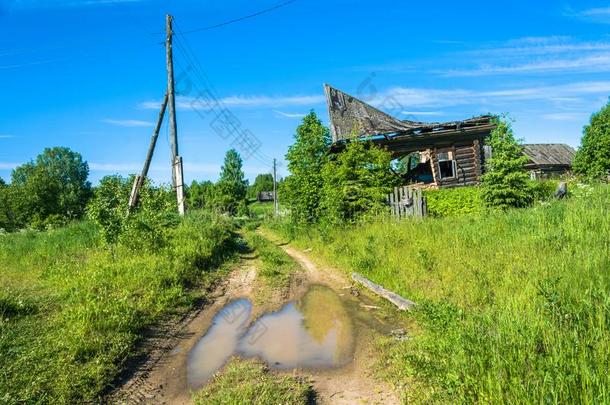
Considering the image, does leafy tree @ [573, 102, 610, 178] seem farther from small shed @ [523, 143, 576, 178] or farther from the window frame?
the window frame

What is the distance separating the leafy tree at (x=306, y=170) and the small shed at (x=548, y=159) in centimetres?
3255

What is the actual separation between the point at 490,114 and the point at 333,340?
18795mm

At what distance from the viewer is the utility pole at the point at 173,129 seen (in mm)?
15852

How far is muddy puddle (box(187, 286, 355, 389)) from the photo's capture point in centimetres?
506

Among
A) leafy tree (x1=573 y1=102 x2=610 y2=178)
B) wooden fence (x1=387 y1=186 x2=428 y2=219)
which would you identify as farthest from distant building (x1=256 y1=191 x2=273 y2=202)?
wooden fence (x1=387 y1=186 x2=428 y2=219)

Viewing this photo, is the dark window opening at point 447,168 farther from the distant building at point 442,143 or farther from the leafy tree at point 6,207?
the leafy tree at point 6,207

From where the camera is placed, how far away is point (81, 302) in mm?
6422

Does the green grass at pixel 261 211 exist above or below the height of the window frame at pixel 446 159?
below

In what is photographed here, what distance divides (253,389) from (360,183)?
450 inches

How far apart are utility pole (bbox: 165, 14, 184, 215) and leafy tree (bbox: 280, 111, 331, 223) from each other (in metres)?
6.16

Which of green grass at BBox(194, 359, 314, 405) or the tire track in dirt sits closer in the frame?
green grass at BBox(194, 359, 314, 405)

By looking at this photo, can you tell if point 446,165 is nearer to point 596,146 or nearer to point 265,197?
point 596,146

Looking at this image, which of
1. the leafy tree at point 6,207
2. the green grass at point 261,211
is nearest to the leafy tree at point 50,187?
the leafy tree at point 6,207

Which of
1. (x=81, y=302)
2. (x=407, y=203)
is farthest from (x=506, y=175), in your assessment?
(x=81, y=302)
